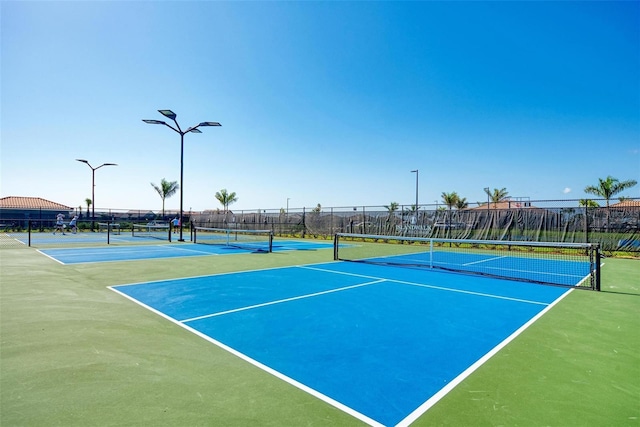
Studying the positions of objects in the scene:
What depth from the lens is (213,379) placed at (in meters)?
3.35

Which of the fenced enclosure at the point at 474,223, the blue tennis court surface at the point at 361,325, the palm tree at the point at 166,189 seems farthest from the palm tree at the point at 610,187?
the palm tree at the point at 166,189

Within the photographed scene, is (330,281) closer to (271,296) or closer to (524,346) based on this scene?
(271,296)

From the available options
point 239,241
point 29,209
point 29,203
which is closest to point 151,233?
point 239,241

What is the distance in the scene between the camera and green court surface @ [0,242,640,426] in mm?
2739

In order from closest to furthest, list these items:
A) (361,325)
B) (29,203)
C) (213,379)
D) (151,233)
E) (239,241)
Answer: (213,379)
(361,325)
(239,241)
(151,233)
(29,203)

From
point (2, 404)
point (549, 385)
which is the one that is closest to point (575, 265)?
point (549, 385)

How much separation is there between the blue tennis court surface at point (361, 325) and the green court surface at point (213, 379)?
0.20 metres

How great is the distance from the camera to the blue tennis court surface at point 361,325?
10.7ft

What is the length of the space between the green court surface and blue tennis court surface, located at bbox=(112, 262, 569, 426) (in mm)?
203

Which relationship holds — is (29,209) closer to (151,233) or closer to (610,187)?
(151,233)

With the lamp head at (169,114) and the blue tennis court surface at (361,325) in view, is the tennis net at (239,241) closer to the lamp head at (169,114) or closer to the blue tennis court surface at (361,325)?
the lamp head at (169,114)

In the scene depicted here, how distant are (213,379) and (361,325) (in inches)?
94.2

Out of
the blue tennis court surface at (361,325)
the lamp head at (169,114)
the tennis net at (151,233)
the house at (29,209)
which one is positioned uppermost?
the lamp head at (169,114)

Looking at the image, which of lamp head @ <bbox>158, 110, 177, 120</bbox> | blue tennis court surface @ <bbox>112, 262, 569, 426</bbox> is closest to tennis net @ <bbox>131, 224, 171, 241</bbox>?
lamp head @ <bbox>158, 110, 177, 120</bbox>
